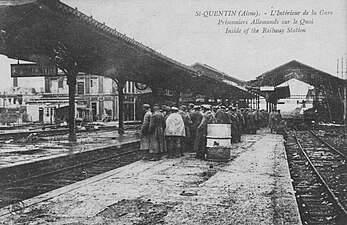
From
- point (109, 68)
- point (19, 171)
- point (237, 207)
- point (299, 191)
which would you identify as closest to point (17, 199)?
point (19, 171)

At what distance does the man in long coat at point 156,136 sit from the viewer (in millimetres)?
9312

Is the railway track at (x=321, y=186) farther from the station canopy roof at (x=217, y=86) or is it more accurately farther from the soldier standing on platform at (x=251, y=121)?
the station canopy roof at (x=217, y=86)

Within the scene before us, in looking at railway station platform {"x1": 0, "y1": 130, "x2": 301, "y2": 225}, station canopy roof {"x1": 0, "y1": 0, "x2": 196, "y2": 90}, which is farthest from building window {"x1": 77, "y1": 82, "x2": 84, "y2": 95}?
railway station platform {"x1": 0, "y1": 130, "x2": 301, "y2": 225}

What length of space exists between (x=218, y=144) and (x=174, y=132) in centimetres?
123

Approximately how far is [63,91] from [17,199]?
3838cm

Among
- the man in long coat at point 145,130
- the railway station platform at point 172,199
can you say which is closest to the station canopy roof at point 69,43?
the man in long coat at point 145,130

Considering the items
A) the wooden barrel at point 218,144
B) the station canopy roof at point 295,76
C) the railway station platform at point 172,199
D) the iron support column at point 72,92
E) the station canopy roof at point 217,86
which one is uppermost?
the station canopy roof at point 295,76

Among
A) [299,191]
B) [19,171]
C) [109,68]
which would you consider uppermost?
[109,68]

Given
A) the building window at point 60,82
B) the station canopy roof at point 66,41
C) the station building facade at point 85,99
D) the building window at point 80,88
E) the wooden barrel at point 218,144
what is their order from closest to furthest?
the station canopy roof at point 66,41
the wooden barrel at point 218,144
the station building facade at point 85,99
the building window at point 80,88
the building window at point 60,82

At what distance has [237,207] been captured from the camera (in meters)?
4.82

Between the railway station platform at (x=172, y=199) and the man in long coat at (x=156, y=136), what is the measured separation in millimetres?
1484

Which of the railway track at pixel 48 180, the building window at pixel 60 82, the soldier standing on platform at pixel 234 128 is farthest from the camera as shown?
the building window at pixel 60 82

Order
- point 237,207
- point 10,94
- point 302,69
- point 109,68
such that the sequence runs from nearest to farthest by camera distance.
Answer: point 237,207 < point 109,68 < point 302,69 < point 10,94

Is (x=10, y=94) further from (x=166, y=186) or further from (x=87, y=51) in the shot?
(x=166, y=186)
